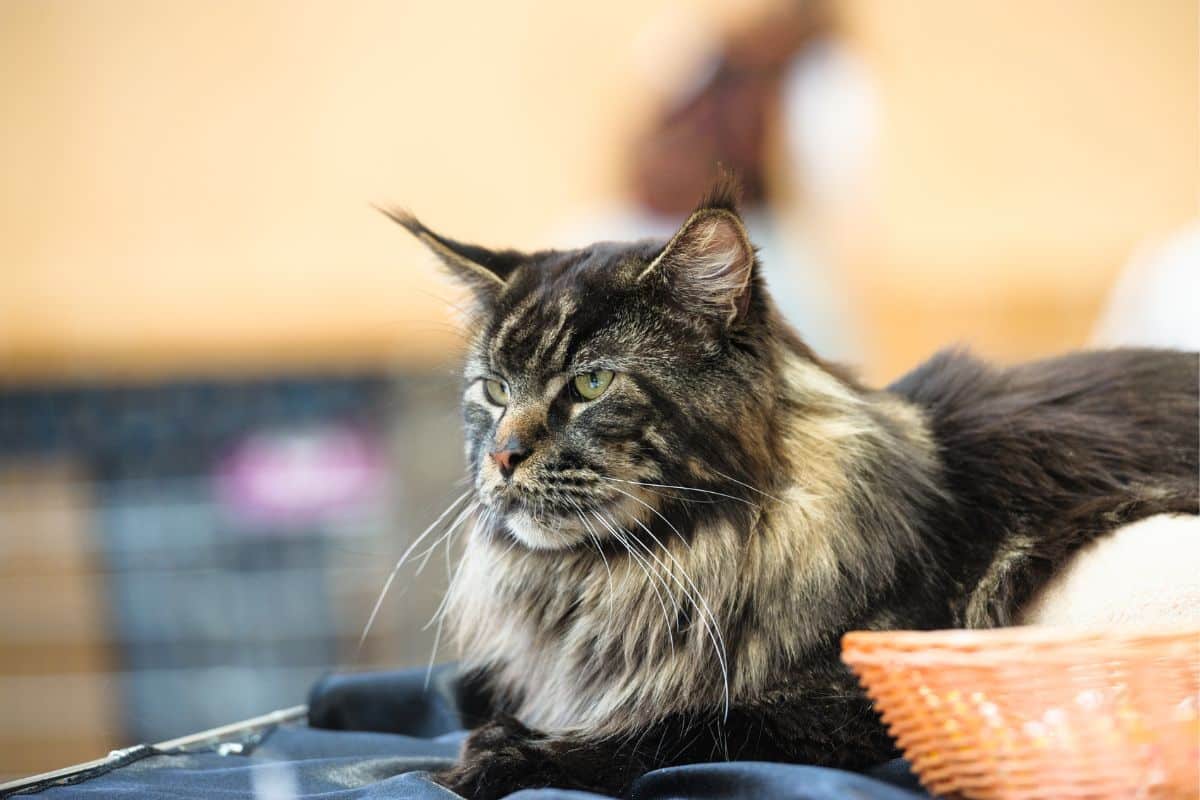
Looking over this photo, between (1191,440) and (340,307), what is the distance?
254 centimetres

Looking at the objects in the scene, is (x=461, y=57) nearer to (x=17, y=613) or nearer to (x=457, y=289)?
(x=17, y=613)

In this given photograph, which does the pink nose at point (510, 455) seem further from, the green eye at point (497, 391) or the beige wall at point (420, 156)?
the beige wall at point (420, 156)

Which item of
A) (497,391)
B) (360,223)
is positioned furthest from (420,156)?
(497,391)

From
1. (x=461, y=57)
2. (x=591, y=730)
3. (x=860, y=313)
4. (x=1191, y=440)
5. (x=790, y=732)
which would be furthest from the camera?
(x=461, y=57)

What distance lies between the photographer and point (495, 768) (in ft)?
3.22

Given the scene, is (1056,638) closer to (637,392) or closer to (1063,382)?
(637,392)

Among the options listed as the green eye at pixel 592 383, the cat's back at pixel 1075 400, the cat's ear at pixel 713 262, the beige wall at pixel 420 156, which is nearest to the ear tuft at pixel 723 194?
the cat's ear at pixel 713 262

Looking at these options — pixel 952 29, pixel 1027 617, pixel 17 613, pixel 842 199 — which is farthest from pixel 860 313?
pixel 17 613

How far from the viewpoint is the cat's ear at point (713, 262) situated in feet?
3.52

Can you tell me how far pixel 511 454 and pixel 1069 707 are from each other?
587mm

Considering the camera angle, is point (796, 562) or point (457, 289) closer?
point (796, 562)

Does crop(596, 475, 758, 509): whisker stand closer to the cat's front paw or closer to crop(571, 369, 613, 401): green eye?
crop(571, 369, 613, 401): green eye

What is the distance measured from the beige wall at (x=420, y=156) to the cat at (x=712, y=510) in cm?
199

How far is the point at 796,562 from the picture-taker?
3.66ft
